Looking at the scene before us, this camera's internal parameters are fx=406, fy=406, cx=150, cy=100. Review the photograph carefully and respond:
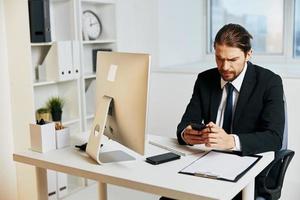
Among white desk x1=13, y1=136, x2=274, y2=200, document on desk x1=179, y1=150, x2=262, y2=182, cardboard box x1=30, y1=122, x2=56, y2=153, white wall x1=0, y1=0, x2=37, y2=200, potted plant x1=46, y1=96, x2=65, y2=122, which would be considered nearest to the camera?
white desk x1=13, y1=136, x2=274, y2=200

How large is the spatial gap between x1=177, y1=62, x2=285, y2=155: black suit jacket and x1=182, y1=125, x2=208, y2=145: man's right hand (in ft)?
0.22

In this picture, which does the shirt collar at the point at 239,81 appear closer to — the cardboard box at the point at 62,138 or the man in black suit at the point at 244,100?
the man in black suit at the point at 244,100

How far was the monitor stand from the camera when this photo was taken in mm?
1745

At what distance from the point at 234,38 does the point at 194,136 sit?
0.49 metres

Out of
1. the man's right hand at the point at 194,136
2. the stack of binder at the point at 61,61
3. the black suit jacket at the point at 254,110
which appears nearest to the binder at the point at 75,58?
the stack of binder at the point at 61,61

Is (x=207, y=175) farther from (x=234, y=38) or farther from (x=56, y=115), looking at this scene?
(x=56, y=115)

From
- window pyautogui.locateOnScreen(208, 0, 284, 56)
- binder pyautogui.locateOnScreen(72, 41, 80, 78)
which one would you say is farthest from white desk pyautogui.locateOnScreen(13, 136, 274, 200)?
window pyautogui.locateOnScreen(208, 0, 284, 56)

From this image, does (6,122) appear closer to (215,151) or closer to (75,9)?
(75,9)

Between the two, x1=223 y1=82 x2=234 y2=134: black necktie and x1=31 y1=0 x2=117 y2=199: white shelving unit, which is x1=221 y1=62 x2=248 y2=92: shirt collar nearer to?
x1=223 y1=82 x2=234 y2=134: black necktie

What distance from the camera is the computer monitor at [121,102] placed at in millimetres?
1612

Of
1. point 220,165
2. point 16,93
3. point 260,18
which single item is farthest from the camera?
point 260,18

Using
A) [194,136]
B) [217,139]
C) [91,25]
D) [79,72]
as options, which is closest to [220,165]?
[217,139]

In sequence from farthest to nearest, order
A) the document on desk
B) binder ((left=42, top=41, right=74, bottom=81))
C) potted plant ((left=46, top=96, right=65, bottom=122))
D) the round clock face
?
the round clock face → potted plant ((left=46, top=96, right=65, bottom=122)) → binder ((left=42, top=41, right=74, bottom=81)) → the document on desk

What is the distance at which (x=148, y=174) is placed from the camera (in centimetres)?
159
